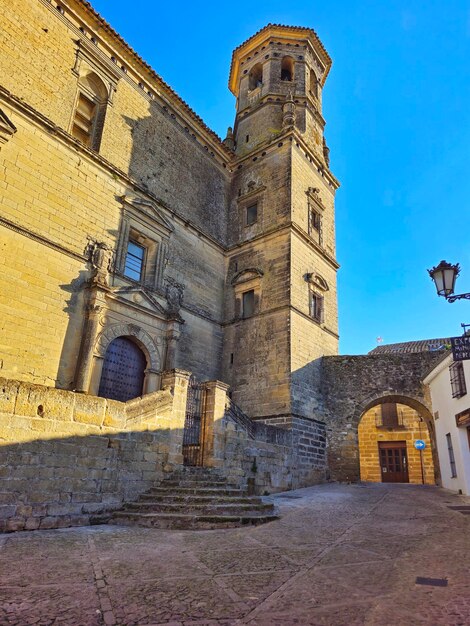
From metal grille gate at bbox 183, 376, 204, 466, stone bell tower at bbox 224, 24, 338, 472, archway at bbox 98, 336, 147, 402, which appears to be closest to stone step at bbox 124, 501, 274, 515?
metal grille gate at bbox 183, 376, 204, 466

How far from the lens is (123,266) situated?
40.6 feet

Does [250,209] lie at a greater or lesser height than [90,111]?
lesser

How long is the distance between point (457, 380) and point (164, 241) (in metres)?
9.67

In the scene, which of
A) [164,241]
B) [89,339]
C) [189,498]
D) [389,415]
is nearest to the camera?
[189,498]

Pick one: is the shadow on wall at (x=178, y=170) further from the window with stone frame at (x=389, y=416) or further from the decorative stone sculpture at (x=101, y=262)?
the window with stone frame at (x=389, y=416)

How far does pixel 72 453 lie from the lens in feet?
20.6

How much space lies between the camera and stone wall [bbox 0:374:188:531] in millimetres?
5617

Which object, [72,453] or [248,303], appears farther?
[248,303]

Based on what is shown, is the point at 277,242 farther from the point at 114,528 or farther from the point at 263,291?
the point at 114,528

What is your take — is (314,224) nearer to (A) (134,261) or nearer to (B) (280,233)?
(B) (280,233)

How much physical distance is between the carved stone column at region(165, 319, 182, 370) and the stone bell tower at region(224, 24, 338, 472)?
2.68m

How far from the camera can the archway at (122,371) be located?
11.3m

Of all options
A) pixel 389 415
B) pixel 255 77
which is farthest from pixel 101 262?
pixel 389 415

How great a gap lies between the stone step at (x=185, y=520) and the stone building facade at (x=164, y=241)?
1.61m
